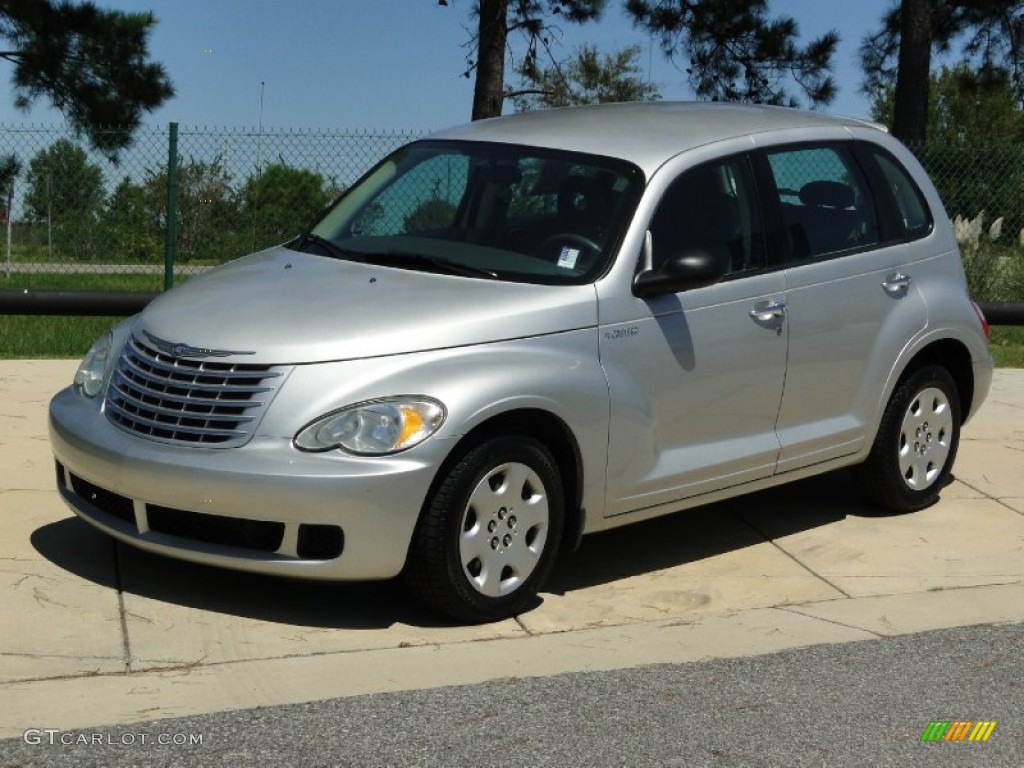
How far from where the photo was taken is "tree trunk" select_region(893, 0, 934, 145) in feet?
64.4

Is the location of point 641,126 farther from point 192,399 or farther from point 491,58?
point 491,58

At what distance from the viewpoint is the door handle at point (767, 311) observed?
6.79 m

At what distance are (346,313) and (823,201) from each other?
246 centimetres

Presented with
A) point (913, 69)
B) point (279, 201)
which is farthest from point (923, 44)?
point (279, 201)

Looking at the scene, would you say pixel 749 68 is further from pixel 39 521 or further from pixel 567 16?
pixel 39 521

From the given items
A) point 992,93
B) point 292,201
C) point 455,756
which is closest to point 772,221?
point 455,756

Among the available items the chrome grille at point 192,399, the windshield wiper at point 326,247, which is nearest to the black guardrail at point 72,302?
the windshield wiper at point 326,247

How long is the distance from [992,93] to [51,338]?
46.7 feet

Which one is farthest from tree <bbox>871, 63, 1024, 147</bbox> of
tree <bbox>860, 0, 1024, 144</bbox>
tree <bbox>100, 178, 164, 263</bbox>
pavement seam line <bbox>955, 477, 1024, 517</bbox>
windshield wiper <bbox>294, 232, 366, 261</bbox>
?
windshield wiper <bbox>294, 232, 366, 261</bbox>

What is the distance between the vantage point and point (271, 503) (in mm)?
5543

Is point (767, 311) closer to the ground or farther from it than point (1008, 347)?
farther from it

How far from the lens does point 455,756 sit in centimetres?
471

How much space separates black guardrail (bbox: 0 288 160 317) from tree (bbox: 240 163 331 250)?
2216mm

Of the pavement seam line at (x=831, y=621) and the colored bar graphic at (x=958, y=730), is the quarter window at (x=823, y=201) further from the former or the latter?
the colored bar graphic at (x=958, y=730)
